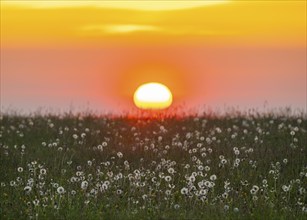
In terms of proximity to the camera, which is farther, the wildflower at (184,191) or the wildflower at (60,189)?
the wildflower at (184,191)

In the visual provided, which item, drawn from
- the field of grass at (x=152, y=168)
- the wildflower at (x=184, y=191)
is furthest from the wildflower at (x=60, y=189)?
the wildflower at (x=184, y=191)

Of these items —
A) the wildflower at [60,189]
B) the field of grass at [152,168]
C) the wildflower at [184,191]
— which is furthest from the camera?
the wildflower at [184,191]

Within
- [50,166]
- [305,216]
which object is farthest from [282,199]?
[50,166]

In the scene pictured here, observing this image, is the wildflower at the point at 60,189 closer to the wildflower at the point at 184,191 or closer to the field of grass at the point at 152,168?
the field of grass at the point at 152,168

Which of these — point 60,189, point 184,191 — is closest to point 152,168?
point 184,191

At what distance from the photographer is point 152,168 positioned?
17828mm

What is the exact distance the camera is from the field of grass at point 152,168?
12703 millimetres

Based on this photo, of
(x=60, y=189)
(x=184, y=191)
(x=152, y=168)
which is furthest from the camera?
(x=152, y=168)

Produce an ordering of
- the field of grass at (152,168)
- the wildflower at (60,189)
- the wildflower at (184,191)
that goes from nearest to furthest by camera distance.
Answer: the field of grass at (152,168)
the wildflower at (60,189)
the wildflower at (184,191)

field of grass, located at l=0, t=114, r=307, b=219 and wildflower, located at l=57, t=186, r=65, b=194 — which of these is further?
wildflower, located at l=57, t=186, r=65, b=194

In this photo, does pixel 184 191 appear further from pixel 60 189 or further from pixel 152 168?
pixel 152 168

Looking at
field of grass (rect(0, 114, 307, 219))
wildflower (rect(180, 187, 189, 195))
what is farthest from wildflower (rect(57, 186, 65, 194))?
wildflower (rect(180, 187, 189, 195))

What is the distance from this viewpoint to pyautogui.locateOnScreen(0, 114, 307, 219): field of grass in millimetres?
12703

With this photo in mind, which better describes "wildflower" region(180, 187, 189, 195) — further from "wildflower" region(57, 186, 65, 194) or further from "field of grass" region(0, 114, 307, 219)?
"wildflower" region(57, 186, 65, 194)
